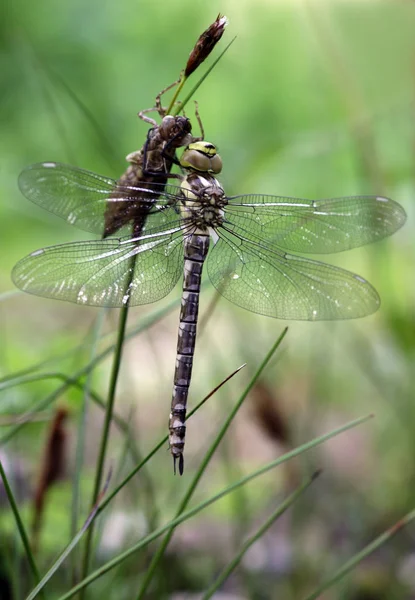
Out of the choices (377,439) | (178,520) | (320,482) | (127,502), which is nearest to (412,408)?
(377,439)

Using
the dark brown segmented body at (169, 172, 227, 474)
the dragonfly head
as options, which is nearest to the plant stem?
the dark brown segmented body at (169, 172, 227, 474)

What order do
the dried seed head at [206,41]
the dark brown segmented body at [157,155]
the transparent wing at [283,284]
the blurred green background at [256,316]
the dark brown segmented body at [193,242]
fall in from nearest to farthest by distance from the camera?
1. the dried seed head at [206,41]
2. the dark brown segmented body at [157,155]
3. the dark brown segmented body at [193,242]
4. the transparent wing at [283,284]
5. the blurred green background at [256,316]

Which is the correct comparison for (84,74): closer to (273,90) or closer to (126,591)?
(273,90)

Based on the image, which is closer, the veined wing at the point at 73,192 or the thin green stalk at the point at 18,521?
the thin green stalk at the point at 18,521

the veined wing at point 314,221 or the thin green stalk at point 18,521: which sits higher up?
the veined wing at point 314,221

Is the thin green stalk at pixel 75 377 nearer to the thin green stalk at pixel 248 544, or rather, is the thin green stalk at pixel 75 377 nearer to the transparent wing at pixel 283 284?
the transparent wing at pixel 283 284

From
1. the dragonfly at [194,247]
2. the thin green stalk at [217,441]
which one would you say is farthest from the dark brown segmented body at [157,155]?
the thin green stalk at [217,441]

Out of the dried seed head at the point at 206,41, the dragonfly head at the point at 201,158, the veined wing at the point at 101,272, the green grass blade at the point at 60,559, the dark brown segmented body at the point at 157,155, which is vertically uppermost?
the dragonfly head at the point at 201,158

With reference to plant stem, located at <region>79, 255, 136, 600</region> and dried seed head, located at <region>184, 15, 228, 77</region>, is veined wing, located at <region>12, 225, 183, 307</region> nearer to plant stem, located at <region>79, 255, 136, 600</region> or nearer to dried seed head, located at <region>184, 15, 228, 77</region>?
plant stem, located at <region>79, 255, 136, 600</region>
